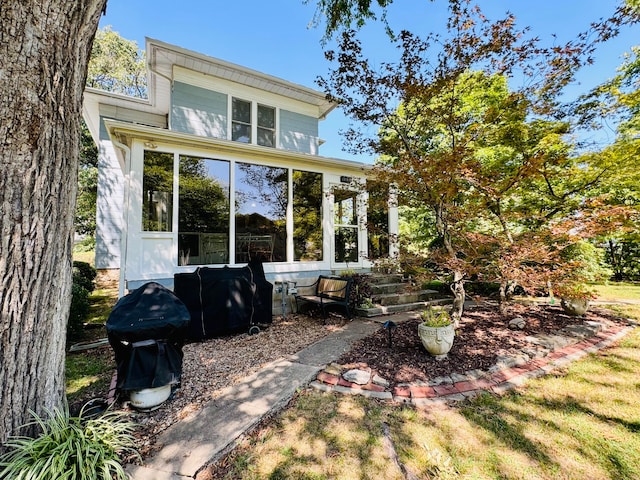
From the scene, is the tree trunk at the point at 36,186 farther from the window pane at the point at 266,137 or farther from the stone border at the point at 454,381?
the window pane at the point at 266,137

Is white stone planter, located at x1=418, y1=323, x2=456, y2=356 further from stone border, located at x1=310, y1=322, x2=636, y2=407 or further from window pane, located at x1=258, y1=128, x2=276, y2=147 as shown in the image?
window pane, located at x1=258, y1=128, x2=276, y2=147

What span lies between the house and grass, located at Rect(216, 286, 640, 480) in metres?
3.75

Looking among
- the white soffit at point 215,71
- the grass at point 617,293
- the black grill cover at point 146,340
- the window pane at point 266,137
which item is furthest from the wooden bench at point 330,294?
the grass at point 617,293

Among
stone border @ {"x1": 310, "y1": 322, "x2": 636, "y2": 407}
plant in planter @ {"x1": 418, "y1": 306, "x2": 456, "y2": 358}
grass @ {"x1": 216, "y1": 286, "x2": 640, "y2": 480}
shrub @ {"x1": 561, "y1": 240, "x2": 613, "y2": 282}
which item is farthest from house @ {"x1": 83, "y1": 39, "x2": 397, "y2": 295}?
shrub @ {"x1": 561, "y1": 240, "x2": 613, "y2": 282}

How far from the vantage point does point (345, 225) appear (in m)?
8.58

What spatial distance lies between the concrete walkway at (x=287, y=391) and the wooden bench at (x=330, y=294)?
44.1 inches

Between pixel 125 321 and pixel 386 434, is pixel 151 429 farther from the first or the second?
pixel 386 434

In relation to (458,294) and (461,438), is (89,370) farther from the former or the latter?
Result: (458,294)

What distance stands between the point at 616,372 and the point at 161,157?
845cm

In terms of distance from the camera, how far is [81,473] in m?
1.78

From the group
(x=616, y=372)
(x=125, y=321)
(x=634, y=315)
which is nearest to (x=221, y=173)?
(x=125, y=321)

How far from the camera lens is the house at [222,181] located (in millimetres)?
6191

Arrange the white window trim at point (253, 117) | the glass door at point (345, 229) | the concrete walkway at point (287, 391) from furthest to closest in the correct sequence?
the white window trim at point (253, 117)
the glass door at point (345, 229)
the concrete walkway at point (287, 391)

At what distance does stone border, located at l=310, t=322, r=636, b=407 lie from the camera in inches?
Answer: 120
